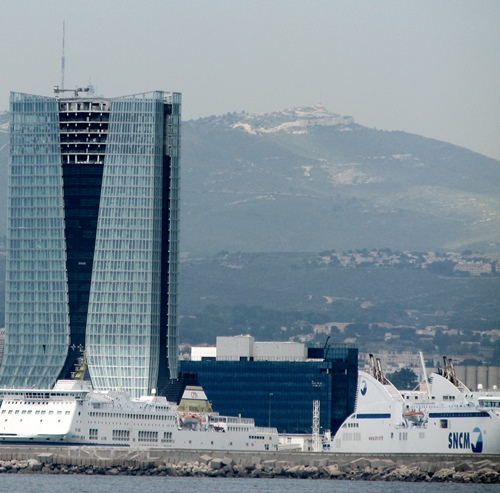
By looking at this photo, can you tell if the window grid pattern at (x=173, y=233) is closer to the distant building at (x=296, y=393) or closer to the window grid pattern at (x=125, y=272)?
the window grid pattern at (x=125, y=272)

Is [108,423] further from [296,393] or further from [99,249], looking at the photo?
[296,393]

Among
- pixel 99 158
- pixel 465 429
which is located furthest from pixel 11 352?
pixel 465 429

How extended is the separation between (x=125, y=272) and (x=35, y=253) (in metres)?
9.54

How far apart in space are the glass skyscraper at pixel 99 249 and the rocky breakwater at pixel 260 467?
1723 inches

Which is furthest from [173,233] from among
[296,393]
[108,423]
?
[108,423]

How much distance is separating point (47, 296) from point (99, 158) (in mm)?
14457

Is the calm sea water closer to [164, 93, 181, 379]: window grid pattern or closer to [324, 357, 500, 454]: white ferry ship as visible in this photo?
[324, 357, 500, 454]: white ferry ship

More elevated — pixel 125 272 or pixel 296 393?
pixel 125 272

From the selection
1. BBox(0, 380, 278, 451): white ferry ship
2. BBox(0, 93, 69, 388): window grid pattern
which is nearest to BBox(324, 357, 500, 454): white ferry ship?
BBox(0, 380, 278, 451): white ferry ship

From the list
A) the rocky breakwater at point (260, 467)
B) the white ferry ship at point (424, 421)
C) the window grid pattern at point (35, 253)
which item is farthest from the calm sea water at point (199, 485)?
the window grid pattern at point (35, 253)

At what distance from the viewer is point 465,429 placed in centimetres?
14425

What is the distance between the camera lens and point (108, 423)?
155750 mm

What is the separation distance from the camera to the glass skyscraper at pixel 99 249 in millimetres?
187875

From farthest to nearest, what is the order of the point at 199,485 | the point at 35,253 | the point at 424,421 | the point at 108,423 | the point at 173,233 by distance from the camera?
1. the point at 173,233
2. the point at 35,253
3. the point at 108,423
4. the point at 424,421
5. the point at 199,485
